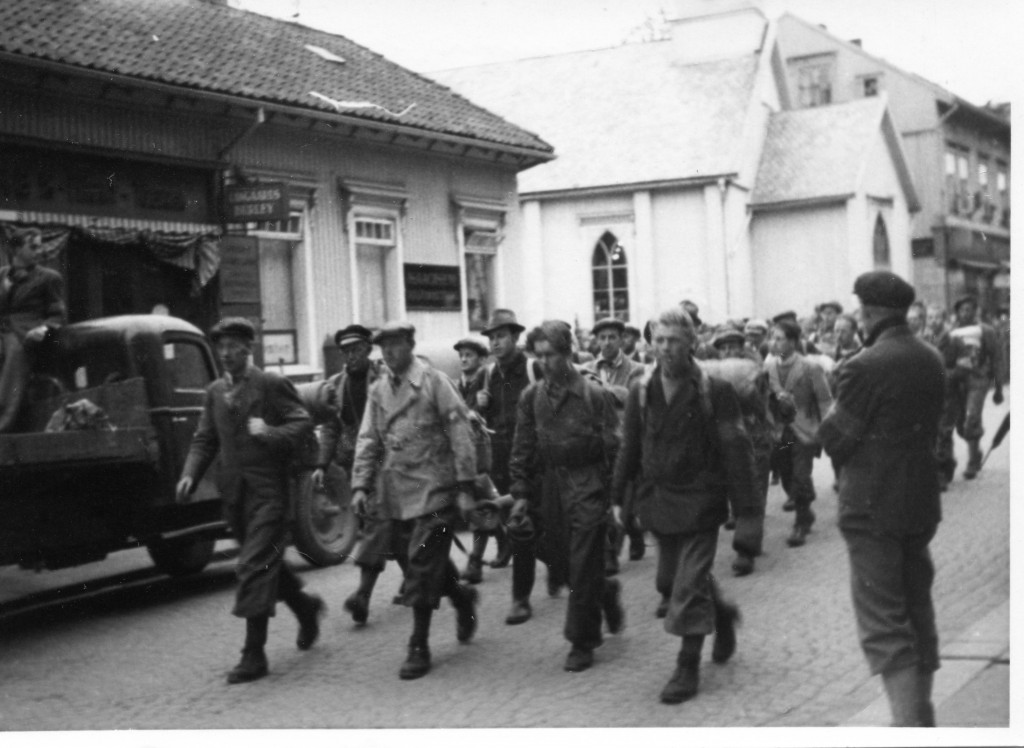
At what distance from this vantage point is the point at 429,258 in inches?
697

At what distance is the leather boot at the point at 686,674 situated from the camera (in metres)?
5.83

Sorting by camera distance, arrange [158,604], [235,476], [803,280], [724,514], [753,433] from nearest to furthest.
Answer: [724,514], [235,476], [158,604], [753,433], [803,280]

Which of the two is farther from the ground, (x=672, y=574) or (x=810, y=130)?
(x=810, y=130)

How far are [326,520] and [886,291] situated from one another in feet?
19.6

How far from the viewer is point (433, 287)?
58.1 ft

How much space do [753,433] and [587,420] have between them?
3.20 meters

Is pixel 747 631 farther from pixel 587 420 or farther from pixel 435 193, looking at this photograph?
pixel 435 193

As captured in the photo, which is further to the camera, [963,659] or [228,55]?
[228,55]

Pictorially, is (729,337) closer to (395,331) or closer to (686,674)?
(395,331)

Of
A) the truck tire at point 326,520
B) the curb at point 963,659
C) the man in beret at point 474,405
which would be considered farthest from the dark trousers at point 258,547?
the curb at point 963,659

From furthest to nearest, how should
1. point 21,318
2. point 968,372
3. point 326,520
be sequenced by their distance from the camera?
1. point 968,372
2. point 326,520
3. point 21,318

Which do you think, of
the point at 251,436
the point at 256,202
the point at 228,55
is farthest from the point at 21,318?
the point at 228,55

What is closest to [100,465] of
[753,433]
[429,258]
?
[753,433]

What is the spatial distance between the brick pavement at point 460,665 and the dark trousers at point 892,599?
588 millimetres
